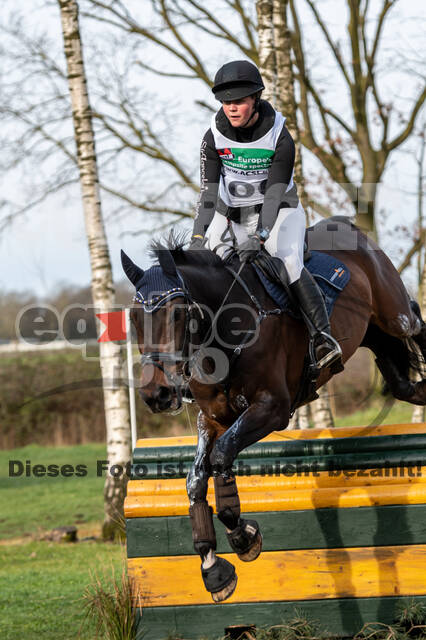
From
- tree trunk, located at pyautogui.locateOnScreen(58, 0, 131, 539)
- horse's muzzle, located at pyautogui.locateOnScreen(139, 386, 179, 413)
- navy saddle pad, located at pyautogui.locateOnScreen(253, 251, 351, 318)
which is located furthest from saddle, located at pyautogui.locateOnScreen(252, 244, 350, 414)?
tree trunk, located at pyautogui.locateOnScreen(58, 0, 131, 539)

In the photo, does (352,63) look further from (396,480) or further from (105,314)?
(396,480)

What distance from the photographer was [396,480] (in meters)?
3.96

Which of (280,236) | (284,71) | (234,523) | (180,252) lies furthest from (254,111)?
(284,71)

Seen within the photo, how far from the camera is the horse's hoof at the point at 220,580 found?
11.1 ft

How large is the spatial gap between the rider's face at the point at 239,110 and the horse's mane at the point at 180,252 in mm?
694

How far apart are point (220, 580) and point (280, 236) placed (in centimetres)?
177

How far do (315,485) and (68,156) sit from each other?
11.1 metres

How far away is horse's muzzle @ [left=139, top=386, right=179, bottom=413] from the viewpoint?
3.03 m

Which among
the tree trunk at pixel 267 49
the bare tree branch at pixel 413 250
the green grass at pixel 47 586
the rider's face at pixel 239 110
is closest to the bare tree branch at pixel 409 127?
the bare tree branch at pixel 413 250

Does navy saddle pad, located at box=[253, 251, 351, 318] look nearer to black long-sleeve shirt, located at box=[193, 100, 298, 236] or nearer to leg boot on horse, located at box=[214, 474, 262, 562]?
black long-sleeve shirt, located at box=[193, 100, 298, 236]

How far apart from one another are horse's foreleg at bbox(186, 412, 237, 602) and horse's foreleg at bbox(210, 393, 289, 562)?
0.36 feet

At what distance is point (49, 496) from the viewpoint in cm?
1295

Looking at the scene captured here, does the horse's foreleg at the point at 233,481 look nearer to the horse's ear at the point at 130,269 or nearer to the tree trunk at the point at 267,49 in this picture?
the horse's ear at the point at 130,269

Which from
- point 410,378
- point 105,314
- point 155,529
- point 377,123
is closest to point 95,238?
point 105,314
